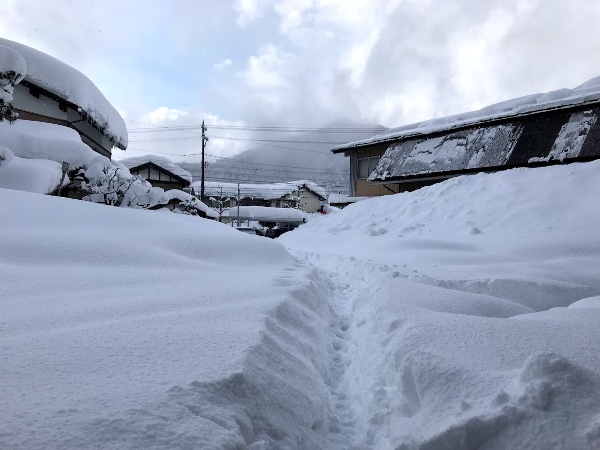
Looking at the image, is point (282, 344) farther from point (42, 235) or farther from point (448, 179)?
point (448, 179)

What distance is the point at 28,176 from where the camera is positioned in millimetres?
9172

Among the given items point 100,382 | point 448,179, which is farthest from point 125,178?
point 100,382

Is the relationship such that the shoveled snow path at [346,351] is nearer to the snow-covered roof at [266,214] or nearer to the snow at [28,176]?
the snow at [28,176]

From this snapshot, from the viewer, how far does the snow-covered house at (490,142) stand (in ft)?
36.7

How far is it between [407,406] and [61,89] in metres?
15.2

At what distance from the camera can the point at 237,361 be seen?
2098 mm

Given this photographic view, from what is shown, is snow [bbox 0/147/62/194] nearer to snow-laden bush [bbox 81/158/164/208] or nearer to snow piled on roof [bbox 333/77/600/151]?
snow-laden bush [bbox 81/158/164/208]

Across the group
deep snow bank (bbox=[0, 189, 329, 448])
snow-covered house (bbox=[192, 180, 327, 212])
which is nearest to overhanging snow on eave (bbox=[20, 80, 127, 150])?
deep snow bank (bbox=[0, 189, 329, 448])

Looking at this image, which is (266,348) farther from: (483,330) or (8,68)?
(8,68)

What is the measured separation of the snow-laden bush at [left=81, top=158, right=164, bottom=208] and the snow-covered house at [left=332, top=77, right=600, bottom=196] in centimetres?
929

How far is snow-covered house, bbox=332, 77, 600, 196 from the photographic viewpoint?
11.2m

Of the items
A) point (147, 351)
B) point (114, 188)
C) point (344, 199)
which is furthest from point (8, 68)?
point (344, 199)

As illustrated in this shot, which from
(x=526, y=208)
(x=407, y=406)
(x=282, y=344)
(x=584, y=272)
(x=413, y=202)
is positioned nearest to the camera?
(x=407, y=406)

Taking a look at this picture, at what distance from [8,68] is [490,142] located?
45.3ft
